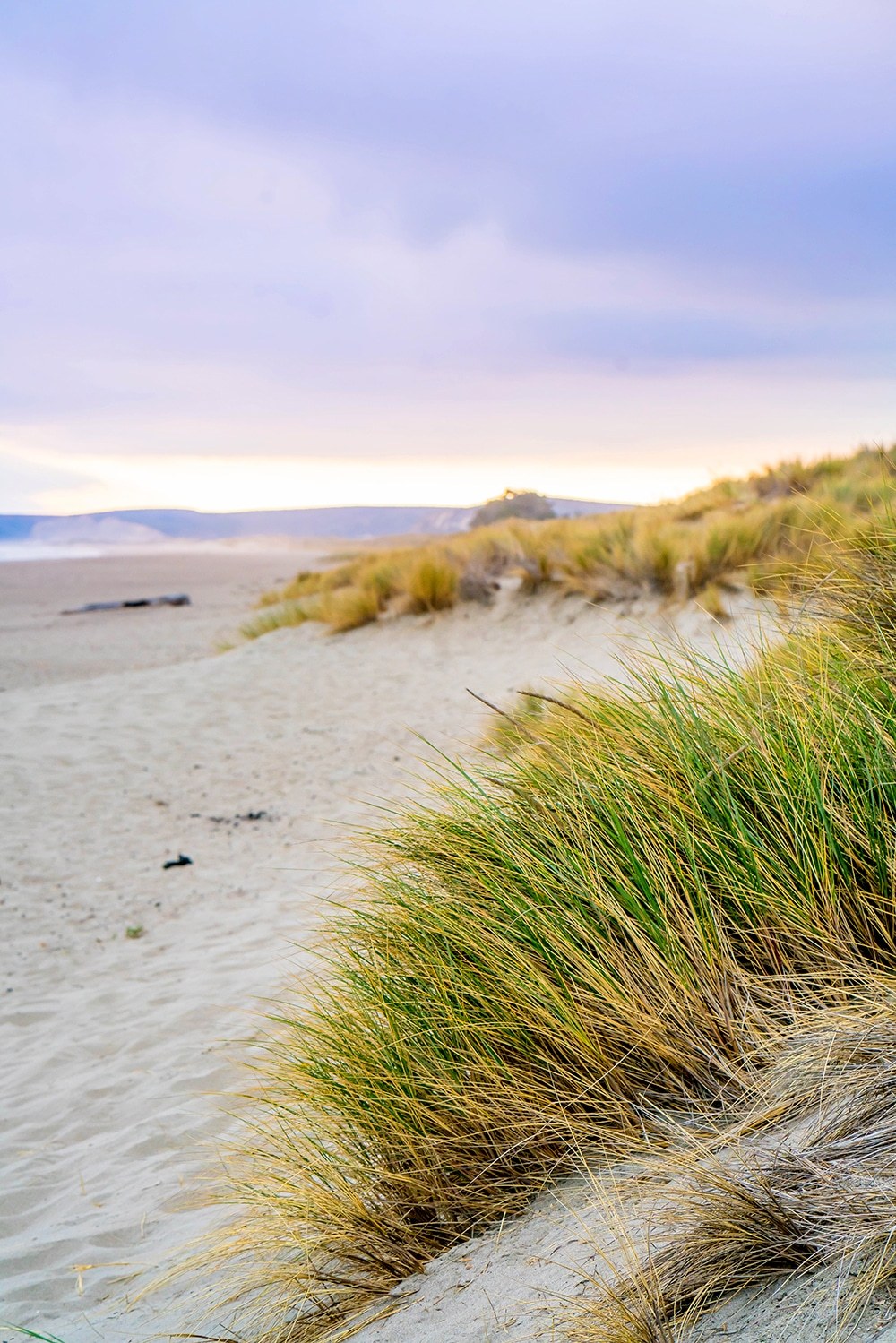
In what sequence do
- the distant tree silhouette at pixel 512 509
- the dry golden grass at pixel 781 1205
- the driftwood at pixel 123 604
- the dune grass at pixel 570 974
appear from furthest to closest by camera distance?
the distant tree silhouette at pixel 512 509
the driftwood at pixel 123 604
the dune grass at pixel 570 974
the dry golden grass at pixel 781 1205

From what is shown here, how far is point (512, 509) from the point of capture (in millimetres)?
30656

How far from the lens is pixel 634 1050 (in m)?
1.74

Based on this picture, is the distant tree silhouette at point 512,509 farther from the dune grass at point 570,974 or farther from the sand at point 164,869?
the dune grass at point 570,974

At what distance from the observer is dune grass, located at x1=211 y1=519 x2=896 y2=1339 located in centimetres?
171

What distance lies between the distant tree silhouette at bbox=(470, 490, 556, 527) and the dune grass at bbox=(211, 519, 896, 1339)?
93.6 feet

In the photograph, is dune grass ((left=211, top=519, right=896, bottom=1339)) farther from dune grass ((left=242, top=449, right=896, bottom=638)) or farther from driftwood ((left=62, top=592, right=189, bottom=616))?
driftwood ((left=62, top=592, right=189, bottom=616))

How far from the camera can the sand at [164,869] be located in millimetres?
2469

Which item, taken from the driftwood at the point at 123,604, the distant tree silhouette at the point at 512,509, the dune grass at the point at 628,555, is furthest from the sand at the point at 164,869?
the distant tree silhouette at the point at 512,509

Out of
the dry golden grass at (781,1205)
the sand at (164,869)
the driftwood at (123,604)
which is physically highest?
the driftwood at (123,604)

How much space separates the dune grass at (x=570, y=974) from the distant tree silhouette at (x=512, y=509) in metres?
28.5

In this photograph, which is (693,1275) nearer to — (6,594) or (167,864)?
(167,864)

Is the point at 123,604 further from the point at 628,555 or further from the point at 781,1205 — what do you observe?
the point at 781,1205

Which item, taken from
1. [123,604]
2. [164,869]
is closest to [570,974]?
[164,869]

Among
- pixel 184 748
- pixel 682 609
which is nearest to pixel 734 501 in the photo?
pixel 682 609
